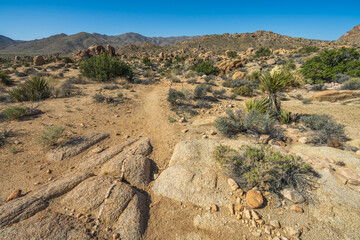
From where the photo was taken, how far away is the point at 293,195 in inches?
101

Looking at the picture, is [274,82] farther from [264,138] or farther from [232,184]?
[232,184]

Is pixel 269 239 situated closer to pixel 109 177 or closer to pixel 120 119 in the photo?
pixel 109 177

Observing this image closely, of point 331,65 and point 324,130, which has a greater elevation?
point 331,65

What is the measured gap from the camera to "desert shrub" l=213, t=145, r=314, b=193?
2.71m

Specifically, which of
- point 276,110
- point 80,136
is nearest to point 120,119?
point 80,136

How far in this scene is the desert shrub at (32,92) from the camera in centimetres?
719

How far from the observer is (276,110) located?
6.06m

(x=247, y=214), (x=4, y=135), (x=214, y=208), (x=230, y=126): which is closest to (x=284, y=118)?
(x=230, y=126)

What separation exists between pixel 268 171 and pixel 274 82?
4.41 meters

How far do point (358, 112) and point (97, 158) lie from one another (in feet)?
36.9

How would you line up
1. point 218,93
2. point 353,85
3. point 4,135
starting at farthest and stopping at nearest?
point 218,93
point 353,85
point 4,135

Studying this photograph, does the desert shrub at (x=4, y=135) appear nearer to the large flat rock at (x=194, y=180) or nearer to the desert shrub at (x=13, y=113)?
the desert shrub at (x=13, y=113)

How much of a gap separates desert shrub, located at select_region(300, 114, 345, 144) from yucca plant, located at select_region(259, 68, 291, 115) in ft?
3.78

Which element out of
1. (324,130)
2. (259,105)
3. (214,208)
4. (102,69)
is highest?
(102,69)
